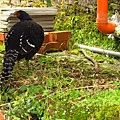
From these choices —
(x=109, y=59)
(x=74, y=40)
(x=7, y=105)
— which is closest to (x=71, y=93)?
(x=7, y=105)

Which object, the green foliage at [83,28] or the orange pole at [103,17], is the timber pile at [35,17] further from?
the orange pole at [103,17]

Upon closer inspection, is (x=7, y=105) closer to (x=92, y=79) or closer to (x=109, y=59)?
(x=92, y=79)

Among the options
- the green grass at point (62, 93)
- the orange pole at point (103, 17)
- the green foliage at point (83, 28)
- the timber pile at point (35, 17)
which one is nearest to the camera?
the green grass at point (62, 93)

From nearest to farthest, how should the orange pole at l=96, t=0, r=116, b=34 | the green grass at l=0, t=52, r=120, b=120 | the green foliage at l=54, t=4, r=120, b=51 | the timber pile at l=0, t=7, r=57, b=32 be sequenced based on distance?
the green grass at l=0, t=52, r=120, b=120 < the orange pole at l=96, t=0, r=116, b=34 < the timber pile at l=0, t=7, r=57, b=32 < the green foliage at l=54, t=4, r=120, b=51

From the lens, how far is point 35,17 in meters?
7.27

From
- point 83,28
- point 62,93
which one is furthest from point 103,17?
point 62,93

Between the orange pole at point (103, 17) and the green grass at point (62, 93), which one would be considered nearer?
the green grass at point (62, 93)

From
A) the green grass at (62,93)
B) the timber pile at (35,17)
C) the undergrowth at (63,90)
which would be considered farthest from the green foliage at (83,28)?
the green grass at (62,93)

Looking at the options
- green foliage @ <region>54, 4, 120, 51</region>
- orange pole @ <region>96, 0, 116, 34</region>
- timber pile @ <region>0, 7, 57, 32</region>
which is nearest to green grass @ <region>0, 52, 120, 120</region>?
orange pole @ <region>96, 0, 116, 34</region>

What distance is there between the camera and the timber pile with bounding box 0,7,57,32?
23.4ft

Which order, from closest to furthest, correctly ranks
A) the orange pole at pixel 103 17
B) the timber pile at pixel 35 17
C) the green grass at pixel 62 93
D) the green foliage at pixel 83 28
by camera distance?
the green grass at pixel 62 93, the orange pole at pixel 103 17, the timber pile at pixel 35 17, the green foliage at pixel 83 28

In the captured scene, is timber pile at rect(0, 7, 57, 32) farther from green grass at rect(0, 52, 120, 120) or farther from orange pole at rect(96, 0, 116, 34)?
green grass at rect(0, 52, 120, 120)

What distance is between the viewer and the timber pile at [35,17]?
7141mm

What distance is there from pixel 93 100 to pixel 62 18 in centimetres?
536
